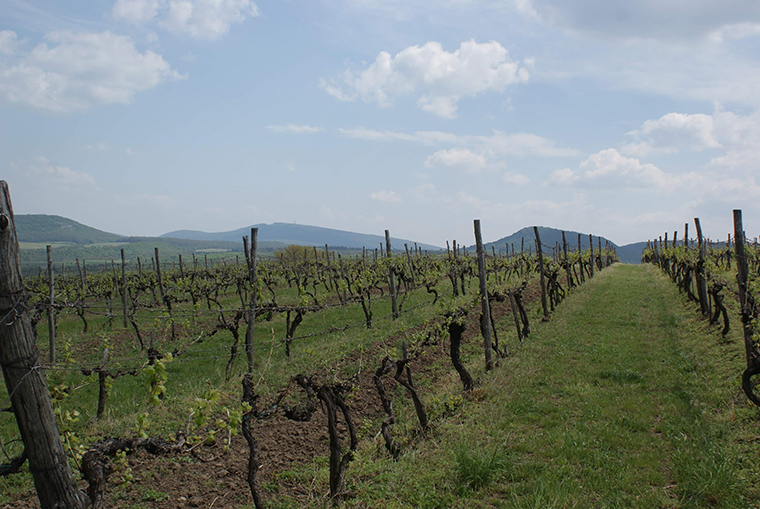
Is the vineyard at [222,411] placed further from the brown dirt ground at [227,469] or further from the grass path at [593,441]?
the grass path at [593,441]

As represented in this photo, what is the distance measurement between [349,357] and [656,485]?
22.3ft

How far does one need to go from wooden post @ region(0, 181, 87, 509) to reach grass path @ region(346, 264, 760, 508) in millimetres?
2645

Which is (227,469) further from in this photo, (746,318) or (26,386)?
(746,318)

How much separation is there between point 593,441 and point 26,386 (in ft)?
19.0

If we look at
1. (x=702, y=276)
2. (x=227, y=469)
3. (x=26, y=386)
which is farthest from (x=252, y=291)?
(x=702, y=276)

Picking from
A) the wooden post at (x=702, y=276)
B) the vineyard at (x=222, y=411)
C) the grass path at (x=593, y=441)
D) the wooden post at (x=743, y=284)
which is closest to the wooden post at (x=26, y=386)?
the vineyard at (x=222, y=411)

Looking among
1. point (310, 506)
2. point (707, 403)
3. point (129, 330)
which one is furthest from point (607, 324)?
point (129, 330)

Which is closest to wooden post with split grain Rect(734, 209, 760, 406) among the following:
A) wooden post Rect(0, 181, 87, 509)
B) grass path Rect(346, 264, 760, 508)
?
grass path Rect(346, 264, 760, 508)

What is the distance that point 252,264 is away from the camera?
9578mm

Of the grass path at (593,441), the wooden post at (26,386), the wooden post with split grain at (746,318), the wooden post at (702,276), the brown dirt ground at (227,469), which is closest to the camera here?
the wooden post at (26,386)

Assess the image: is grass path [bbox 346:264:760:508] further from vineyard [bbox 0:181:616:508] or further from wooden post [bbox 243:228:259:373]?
wooden post [bbox 243:228:259:373]

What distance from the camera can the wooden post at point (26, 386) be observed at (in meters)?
3.00

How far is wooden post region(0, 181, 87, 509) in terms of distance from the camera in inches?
118

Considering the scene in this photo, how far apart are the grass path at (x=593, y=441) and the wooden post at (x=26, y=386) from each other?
8.68 feet
